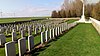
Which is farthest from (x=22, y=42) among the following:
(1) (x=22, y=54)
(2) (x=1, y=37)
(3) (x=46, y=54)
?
(2) (x=1, y=37)

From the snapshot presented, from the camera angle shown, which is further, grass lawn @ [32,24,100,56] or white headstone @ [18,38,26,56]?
grass lawn @ [32,24,100,56]

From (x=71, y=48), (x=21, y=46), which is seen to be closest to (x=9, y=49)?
(x=21, y=46)

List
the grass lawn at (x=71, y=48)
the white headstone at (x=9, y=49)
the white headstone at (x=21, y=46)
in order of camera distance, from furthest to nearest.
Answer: the grass lawn at (x=71, y=48) < the white headstone at (x=21, y=46) < the white headstone at (x=9, y=49)

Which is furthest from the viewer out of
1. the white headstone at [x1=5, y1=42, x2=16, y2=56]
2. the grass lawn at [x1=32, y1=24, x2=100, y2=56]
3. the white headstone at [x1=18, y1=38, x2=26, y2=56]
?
the grass lawn at [x1=32, y1=24, x2=100, y2=56]

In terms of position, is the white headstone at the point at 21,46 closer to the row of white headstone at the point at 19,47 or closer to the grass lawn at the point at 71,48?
the row of white headstone at the point at 19,47

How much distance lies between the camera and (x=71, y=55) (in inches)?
341

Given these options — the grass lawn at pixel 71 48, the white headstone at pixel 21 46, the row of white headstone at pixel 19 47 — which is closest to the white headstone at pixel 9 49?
the row of white headstone at pixel 19 47

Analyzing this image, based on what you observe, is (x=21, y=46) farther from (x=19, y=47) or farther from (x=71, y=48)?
(x=71, y=48)

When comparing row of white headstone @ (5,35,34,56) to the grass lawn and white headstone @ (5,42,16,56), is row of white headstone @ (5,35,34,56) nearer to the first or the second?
white headstone @ (5,42,16,56)

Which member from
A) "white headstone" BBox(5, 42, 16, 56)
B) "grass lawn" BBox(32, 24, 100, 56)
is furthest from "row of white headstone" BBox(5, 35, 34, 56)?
"grass lawn" BBox(32, 24, 100, 56)

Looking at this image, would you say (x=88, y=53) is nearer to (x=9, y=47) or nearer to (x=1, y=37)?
(x=9, y=47)

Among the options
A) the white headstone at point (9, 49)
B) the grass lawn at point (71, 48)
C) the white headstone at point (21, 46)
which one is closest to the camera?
the white headstone at point (9, 49)

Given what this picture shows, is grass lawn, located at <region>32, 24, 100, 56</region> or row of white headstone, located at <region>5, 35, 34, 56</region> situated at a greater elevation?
row of white headstone, located at <region>5, 35, 34, 56</region>

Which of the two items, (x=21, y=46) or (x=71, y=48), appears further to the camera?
(x=71, y=48)
